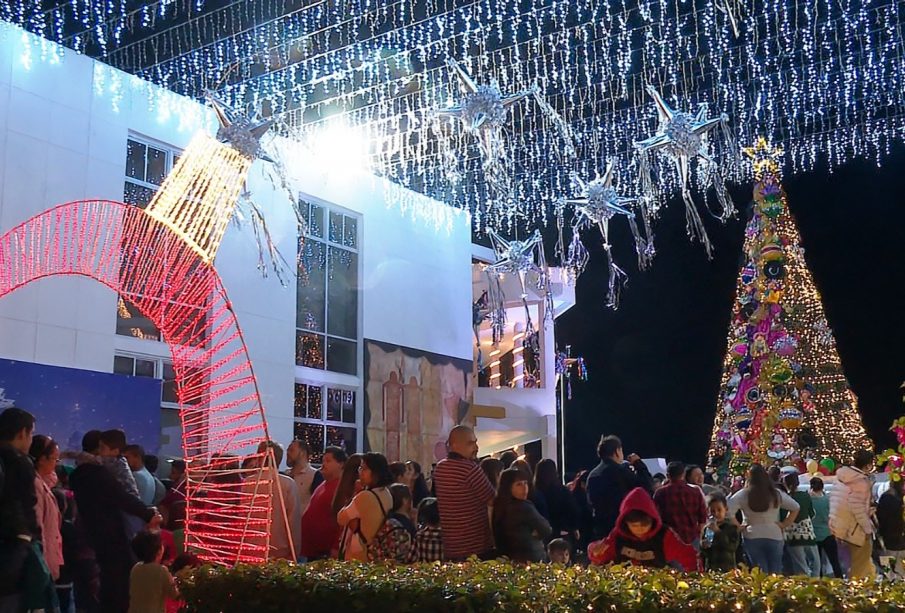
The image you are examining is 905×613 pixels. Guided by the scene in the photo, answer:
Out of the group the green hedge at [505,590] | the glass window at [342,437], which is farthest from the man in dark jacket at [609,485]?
the glass window at [342,437]

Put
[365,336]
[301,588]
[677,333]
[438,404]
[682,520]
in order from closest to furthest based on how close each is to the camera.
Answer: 1. [301,588]
2. [682,520]
3. [365,336]
4. [438,404]
5. [677,333]

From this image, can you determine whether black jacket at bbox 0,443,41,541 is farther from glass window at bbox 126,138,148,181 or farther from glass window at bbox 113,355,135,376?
glass window at bbox 126,138,148,181

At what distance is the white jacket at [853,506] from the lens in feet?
32.7

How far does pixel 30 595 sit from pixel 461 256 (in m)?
18.8

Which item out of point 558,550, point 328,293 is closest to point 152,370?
point 328,293

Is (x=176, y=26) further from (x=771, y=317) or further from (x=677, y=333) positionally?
(x=677, y=333)

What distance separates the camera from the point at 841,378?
62.4ft

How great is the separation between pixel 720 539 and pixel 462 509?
319cm

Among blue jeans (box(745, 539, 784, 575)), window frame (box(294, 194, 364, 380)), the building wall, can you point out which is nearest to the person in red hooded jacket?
blue jeans (box(745, 539, 784, 575))

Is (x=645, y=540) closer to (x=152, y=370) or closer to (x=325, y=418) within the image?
(x=152, y=370)

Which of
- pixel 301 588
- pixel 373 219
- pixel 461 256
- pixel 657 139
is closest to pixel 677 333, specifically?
pixel 461 256

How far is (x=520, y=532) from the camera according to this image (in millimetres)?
6266

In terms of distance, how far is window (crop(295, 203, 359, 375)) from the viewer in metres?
19.0

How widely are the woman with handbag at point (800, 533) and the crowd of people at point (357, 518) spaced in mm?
442
